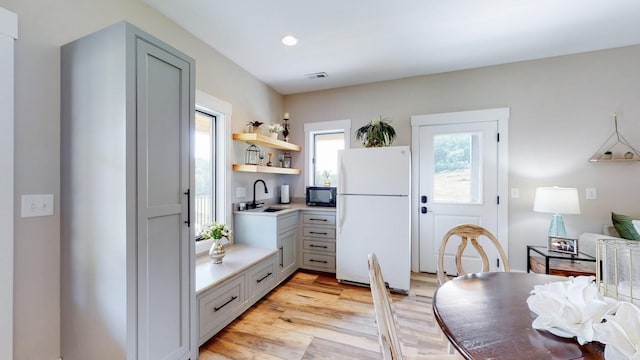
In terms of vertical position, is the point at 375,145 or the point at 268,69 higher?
the point at 268,69

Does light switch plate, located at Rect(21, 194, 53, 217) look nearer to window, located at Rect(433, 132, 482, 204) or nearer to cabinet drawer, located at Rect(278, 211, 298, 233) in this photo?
cabinet drawer, located at Rect(278, 211, 298, 233)

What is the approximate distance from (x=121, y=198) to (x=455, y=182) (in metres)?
3.41

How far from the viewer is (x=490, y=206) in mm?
3125

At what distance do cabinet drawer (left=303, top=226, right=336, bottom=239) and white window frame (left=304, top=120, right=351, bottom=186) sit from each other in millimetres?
858

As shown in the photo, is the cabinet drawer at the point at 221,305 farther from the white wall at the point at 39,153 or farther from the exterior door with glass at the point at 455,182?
the exterior door with glass at the point at 455,182

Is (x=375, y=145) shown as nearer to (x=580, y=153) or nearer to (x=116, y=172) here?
(x=580, y=153)

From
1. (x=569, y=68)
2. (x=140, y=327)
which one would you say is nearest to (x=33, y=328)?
(x=140, y=327)

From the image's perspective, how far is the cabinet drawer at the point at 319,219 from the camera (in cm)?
331

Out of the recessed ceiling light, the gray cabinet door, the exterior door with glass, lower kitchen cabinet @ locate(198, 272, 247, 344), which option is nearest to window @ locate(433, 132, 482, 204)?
the exterior door with glass

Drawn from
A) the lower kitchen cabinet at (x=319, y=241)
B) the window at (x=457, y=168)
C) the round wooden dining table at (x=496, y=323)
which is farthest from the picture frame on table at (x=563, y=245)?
the lower kitchen cabinet at (x=319, y=241)

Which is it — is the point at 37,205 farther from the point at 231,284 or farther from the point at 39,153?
the point at 231,284

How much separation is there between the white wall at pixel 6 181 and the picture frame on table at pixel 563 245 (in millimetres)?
4187

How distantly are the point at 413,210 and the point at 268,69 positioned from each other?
2650mm

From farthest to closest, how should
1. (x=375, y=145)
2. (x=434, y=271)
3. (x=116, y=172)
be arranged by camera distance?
1. (x=434, y=271)
2. (x=375, y=145)
3. (x=116, y=172)
